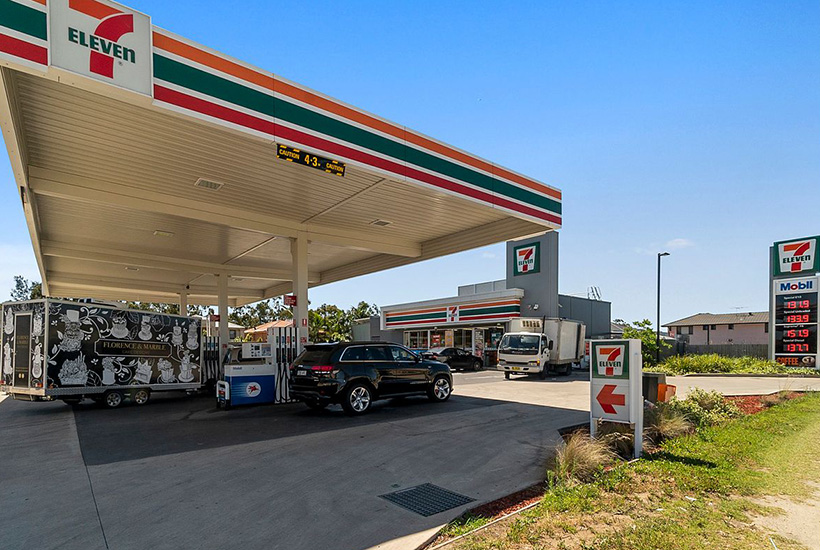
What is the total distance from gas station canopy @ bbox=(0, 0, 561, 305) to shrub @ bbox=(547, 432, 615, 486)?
6070mm

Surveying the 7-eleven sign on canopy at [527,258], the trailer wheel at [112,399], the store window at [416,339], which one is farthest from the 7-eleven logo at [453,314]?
the trailer wheel at [112,399]

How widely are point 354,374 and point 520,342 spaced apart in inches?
505

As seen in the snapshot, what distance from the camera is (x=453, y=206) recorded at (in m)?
12.8

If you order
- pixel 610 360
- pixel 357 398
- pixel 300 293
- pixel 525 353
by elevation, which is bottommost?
pixel 525 353

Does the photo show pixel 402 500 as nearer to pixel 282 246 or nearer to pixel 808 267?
pixel 282 246

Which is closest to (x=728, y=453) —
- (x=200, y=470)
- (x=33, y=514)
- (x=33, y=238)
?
(x=200, y=470)

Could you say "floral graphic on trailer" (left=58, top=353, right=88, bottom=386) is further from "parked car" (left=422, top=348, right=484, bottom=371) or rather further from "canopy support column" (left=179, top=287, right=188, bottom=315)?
"parked car" (left=422, top=348, right=484, bottom=371)

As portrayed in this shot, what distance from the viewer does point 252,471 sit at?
6594 mm

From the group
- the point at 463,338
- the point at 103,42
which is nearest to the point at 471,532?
the point at 103,42

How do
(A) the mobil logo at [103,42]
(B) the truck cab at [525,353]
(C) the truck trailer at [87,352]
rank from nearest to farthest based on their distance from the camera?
(A) the mobil logo at [103,42] → (C) the truck trailer at [87,352] → (B) the truck cab at [525,353]

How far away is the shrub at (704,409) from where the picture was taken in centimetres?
915

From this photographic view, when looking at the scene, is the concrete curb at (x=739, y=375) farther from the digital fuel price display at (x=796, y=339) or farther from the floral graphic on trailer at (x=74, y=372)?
the floral graphic on trailer at (x=74, y=372)

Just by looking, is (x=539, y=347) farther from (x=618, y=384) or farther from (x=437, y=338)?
(x=437, y=338)

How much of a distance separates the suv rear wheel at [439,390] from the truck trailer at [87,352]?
728 centimetres
